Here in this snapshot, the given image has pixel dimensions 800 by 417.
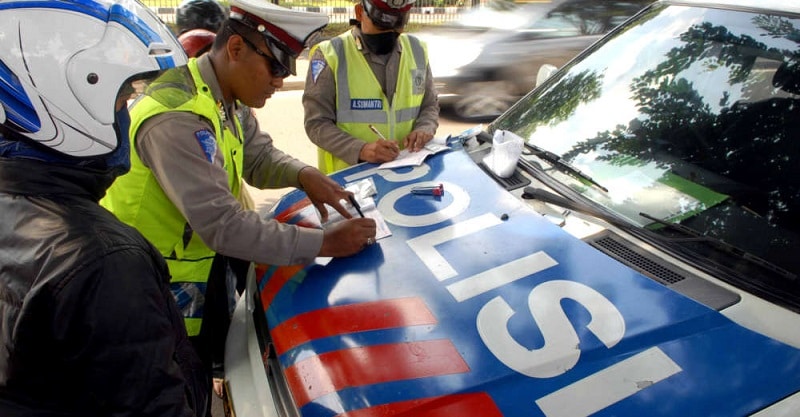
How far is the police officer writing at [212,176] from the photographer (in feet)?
5.40

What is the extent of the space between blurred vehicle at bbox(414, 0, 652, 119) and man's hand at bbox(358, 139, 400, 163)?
4.24 m

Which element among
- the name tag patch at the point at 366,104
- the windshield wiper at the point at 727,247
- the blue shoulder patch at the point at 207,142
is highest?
the blue shoulder patch at the point at 207,142

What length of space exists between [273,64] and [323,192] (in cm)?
51

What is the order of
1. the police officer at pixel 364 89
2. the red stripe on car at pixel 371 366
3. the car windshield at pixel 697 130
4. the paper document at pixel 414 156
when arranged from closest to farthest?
the red stripe on car at pixel 371 366
the car windshield at pixel 697 130
the paper document at pixel 414 156
the police officer at pixel 364 89

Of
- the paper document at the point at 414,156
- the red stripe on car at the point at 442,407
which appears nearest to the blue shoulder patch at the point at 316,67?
the paper document at the point at 414,156

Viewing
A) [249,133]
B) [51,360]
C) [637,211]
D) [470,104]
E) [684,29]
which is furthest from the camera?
[470,104]

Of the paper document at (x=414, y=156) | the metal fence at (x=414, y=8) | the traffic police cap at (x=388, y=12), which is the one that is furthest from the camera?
the metal fence at (x=414, y=8)

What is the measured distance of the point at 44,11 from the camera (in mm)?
1076

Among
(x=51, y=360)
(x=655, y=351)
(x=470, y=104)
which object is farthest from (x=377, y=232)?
(x=470, y=104)

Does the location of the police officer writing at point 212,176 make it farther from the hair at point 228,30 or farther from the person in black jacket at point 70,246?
the person in black jacket at point 70,246

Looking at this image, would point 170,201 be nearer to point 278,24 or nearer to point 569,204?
point 278,24

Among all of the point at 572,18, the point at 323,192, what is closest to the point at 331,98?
the point at 323,192

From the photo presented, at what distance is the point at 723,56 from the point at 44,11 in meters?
2.08

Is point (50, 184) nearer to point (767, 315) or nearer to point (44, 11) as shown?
point (44, 11)
